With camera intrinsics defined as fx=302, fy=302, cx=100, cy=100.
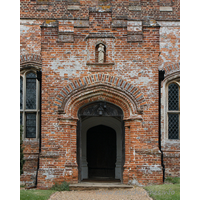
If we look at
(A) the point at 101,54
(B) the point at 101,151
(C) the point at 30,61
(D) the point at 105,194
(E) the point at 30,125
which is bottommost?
(D) the point at 105,194

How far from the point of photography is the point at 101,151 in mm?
13156

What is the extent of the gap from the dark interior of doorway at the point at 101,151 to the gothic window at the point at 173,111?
2420 millimetres

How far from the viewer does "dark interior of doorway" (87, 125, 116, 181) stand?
1308 cm

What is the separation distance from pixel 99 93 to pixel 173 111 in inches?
171

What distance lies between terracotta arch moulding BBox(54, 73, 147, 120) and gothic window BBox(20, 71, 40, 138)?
3356 mm

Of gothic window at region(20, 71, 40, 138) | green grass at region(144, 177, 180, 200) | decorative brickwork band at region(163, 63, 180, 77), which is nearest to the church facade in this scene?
green grass at region(144, 177, 180, 200)

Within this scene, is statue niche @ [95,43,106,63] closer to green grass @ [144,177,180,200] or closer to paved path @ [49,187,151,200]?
paved path @ [49,187,151,200]

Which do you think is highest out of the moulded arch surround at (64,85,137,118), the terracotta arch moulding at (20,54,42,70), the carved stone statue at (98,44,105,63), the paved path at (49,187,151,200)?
the terracotta arch moulding at (20,54,42,70)

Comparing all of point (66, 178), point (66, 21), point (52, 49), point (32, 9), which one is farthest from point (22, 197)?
point (32, 9)

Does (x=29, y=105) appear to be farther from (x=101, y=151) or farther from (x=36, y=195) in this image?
(x=36, y=195)

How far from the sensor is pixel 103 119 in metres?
12.6

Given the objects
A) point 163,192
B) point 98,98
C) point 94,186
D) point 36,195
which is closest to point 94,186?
point 94,186

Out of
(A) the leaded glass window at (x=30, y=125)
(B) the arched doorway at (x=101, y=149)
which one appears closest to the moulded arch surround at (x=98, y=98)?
(B) the arched doorway at (x=101, y=149)

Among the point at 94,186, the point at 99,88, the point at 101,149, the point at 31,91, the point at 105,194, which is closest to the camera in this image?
the point at 105,194
